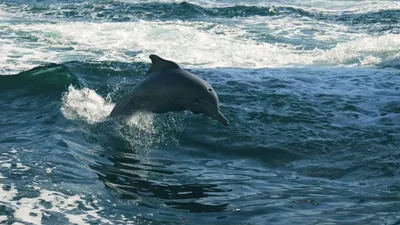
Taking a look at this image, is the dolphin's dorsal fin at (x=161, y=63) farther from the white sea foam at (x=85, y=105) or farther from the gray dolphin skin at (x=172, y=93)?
the white sea foam at (x=85, y=105)

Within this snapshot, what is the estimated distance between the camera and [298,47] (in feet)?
73.2

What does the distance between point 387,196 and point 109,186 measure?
3303 mm

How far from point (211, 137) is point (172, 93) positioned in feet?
5.23

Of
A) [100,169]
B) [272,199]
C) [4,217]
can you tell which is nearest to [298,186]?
[272,199]

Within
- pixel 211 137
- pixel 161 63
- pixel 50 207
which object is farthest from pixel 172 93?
pixel 50 207

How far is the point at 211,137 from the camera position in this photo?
1126cm

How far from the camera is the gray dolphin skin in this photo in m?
9.62

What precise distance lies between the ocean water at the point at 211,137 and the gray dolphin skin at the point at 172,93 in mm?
681

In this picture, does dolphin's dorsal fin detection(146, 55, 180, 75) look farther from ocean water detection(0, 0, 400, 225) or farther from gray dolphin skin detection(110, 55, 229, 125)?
ocean water detection(0, 0, 400, 225)

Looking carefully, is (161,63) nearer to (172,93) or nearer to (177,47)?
(172,93)

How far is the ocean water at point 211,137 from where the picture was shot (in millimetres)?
7609

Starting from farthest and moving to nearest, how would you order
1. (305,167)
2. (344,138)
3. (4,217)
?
1. (344,138)
2. (305,167)
3. (4,217)

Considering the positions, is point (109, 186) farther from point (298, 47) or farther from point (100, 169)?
point (298, 47)

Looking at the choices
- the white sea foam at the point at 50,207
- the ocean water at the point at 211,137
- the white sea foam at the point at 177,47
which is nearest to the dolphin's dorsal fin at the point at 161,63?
the ocean water at the point at 211,137
